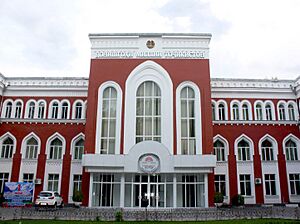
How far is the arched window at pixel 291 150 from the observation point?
2611 centimetres

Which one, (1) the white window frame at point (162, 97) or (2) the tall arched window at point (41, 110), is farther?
(2) the tall arched window at point (41, 110)

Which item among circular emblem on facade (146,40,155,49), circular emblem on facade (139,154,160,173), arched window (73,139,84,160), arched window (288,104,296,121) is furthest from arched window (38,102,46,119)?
arched window (288,104,296,121)

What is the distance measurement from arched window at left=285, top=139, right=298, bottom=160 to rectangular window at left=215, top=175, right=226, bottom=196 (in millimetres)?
5912

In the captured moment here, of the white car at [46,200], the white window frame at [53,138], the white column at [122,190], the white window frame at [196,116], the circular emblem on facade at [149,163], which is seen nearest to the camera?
the white car at [46,200]

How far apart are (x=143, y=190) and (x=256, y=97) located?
13.4 metres

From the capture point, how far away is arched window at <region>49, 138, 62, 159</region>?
1032 inches

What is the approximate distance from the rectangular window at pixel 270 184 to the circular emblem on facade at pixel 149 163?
33.5 feet

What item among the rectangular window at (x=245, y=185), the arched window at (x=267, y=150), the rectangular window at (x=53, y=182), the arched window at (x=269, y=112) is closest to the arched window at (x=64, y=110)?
the rectangular window at (x=53, y=182)

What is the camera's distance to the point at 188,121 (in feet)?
77.5

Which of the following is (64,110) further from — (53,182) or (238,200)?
(238,200)

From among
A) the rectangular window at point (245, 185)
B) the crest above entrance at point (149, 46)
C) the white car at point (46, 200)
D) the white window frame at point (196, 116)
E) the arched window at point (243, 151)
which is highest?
the crest above entrance at point (149, 46)

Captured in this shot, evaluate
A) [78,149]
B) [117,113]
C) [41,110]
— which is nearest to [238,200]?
[117,113]

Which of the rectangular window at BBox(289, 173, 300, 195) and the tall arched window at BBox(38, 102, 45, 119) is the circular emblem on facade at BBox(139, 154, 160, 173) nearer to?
the tall arched window at BBox(38, 102, 45, 119)

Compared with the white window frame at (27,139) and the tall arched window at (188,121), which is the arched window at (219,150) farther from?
→ the white window frame at (27,139)
